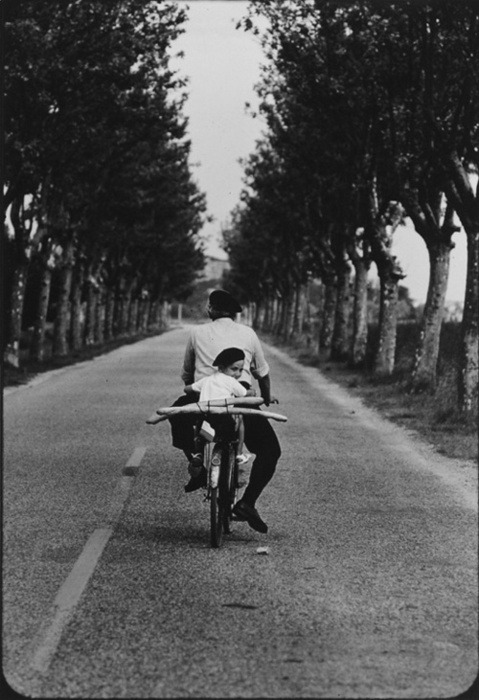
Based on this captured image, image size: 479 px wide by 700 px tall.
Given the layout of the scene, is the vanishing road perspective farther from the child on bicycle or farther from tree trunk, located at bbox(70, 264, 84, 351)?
tree trunk, located at bbox(70, 264, 84, 351)

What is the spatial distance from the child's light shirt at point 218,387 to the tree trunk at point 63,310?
101 feet

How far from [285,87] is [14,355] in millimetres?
9324

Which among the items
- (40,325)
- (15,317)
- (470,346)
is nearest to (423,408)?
(470,346)

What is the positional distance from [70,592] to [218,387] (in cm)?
179

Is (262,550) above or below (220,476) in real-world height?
below

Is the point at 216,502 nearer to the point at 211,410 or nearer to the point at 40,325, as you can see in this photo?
the point at 211,410

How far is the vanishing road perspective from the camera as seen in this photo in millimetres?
5121

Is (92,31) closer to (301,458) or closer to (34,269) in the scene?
(301,458)

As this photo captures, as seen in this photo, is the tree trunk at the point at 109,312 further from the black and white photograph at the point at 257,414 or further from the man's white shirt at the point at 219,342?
the man's white shirt at the point at 219,342

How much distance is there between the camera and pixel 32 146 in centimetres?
2639

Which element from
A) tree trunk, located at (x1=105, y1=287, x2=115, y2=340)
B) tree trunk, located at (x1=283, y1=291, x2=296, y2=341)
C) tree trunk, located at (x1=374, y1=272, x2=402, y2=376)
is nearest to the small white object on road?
tree trunk, located at (x1=374, y1=272, x2=402, y2=376)

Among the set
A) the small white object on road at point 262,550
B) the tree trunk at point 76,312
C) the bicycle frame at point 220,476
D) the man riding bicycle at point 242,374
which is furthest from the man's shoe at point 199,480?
the tree trunk at point 76,312

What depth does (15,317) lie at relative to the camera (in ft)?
101

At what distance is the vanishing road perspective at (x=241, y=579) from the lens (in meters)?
5.12
